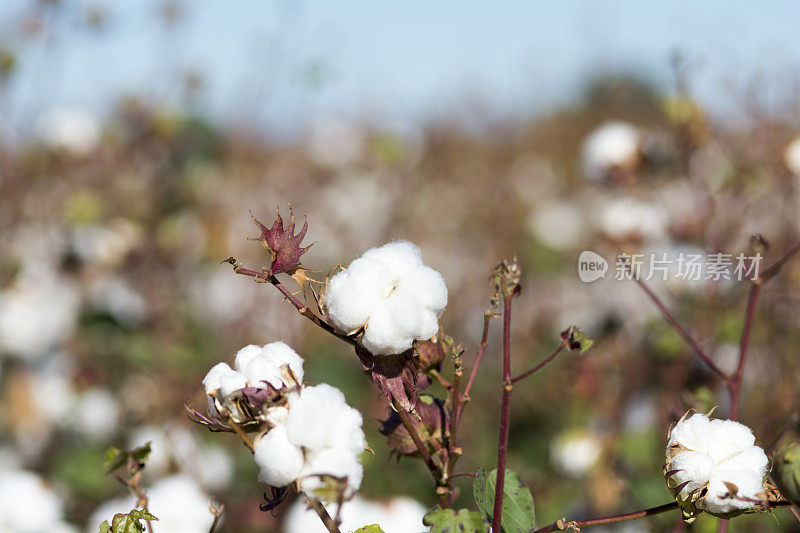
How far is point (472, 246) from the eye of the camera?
4.88 meters

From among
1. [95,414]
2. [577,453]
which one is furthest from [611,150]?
[95,414]

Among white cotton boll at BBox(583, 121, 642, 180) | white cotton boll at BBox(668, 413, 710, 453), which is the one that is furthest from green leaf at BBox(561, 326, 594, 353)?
white cotton boll at BBox(583, 121, 642, 180)

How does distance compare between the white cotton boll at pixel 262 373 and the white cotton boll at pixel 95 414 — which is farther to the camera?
the white cotton boll at pixel 95 414

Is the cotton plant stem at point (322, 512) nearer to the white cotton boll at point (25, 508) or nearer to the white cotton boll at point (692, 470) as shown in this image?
the white cotton boll at point (692, 470)

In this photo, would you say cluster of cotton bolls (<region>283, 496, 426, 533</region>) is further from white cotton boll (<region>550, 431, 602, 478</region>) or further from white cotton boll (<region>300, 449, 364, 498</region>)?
white cotton boll (<region>550, 431, 602, 478</region>)

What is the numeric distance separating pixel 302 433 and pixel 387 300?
0.13 metres

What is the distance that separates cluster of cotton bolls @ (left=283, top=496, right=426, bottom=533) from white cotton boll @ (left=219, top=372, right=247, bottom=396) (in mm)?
455

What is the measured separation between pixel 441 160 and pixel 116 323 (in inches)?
157

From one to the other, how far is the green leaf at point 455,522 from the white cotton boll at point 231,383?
0.66 feet

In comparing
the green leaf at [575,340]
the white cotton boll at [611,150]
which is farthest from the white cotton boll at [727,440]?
the white cotton boll at [611,150]

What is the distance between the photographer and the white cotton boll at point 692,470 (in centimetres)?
64

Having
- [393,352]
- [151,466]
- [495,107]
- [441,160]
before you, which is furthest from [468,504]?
[495,107]

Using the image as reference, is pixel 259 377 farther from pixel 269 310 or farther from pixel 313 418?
pixel 269 310

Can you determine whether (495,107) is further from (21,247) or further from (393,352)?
(393,352)
